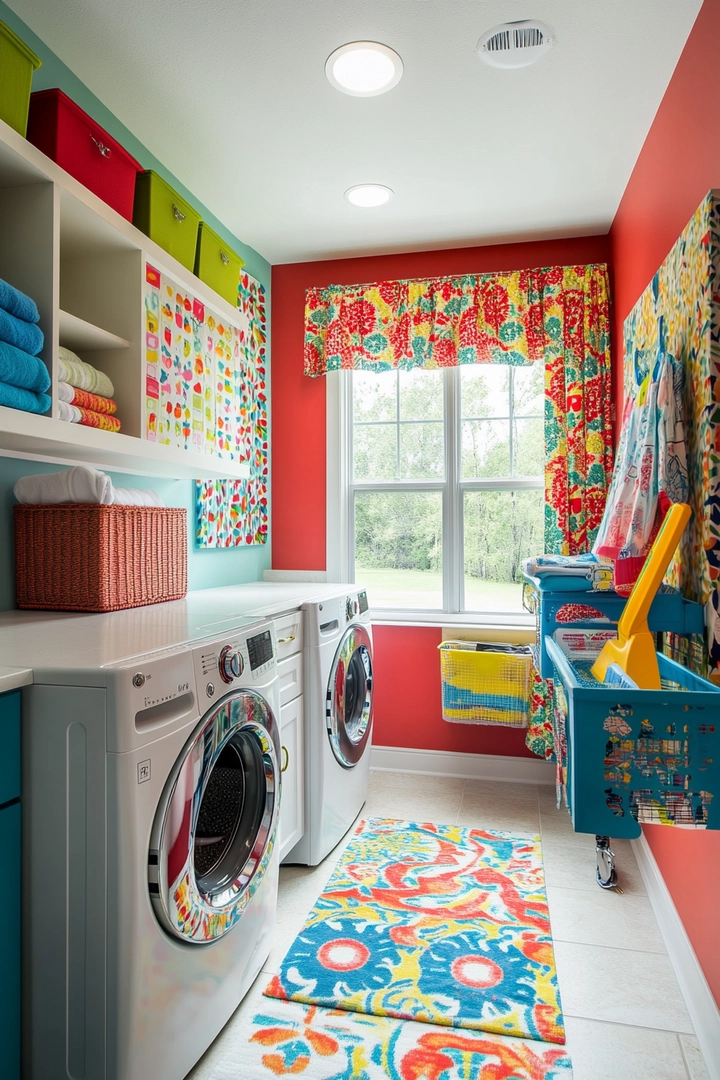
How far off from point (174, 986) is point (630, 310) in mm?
2710

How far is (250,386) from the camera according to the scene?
344 centimetres

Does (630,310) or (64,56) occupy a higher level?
(64,56)

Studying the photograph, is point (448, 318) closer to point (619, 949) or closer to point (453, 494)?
point (453, 494)

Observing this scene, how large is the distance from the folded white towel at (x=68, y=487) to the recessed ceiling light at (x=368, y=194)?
5.53 feet

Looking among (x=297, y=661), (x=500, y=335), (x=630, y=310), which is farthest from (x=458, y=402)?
(x=297, y=661)

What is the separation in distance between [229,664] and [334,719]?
1.00 metres

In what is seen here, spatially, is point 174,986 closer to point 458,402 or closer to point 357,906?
point 357,906

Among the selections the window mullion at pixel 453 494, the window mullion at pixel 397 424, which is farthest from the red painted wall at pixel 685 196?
the window mullion at pixel 397 424

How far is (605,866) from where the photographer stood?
7.84ft

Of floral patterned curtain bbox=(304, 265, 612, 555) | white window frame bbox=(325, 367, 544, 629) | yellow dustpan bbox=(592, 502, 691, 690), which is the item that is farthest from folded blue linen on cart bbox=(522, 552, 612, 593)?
white window frame bbox=(325, 367, 544, 629)

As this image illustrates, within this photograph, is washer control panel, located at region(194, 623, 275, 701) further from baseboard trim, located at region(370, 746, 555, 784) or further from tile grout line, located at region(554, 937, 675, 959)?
baseboard trim, located at region(370, 746, 555, 784)

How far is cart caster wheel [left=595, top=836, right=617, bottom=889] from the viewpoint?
93.0 inches

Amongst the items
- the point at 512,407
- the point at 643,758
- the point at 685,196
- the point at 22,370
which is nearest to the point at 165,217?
the point at 22,370

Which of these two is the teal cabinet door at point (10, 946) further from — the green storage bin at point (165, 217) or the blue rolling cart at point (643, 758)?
the green storage bin at point (165, 217)
